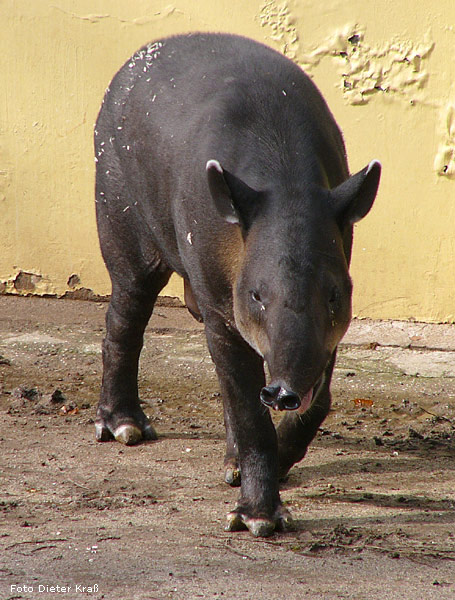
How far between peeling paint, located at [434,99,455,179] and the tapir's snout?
3.74m

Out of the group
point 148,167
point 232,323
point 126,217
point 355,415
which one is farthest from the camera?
point 355,415

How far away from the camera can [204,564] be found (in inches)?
140

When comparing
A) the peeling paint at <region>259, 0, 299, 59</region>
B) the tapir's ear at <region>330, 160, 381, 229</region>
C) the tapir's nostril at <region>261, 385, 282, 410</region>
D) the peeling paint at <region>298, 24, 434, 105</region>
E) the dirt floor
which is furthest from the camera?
the peeling paint at <region>259, 0, 299, 59</region>

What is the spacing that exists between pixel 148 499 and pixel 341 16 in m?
3.62

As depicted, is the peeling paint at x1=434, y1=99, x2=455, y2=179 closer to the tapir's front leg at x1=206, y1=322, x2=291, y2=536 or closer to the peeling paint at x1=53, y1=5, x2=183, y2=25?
the peeling paint at x1=53, y1=5, x2=183, y2=25

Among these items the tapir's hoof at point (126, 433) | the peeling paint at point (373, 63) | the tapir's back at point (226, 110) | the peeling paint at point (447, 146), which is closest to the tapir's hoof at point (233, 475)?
the tapir's hoof at point (126, 433)

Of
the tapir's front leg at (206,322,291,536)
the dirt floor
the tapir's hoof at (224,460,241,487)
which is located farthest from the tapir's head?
the tapir's hoof at (224,460,241,487)

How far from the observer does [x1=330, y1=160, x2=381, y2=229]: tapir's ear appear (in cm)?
363

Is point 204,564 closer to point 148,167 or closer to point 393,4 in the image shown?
point 148,167

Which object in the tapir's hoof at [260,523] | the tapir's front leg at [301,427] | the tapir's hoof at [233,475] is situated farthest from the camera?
the tapir's hoof at [233,475]

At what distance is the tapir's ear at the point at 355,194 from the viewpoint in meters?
3.63

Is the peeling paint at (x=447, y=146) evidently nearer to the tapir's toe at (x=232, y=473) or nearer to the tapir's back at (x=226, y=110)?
the tapir's back at (x=226, y=110)

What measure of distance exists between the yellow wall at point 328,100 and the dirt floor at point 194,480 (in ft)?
1.09

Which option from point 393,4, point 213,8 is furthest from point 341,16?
point 213,8
